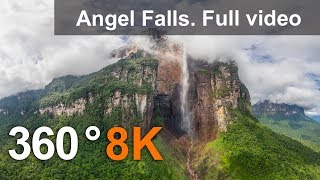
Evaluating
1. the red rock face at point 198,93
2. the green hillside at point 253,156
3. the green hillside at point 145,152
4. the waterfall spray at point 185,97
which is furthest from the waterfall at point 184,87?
the green hillside at point 253,156

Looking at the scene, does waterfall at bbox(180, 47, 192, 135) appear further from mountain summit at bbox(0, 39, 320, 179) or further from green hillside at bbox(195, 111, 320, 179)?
green hillside at bbox(195, 111, 320, 179)

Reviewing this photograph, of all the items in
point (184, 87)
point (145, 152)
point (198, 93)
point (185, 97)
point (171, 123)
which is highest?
point (184, 87)

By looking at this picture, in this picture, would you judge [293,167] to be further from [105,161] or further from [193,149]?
[105,161]

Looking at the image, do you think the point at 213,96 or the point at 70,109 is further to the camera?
the point at 213,96

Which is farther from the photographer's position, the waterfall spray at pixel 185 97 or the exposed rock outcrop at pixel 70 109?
the waterfall spray at pixel 185 97

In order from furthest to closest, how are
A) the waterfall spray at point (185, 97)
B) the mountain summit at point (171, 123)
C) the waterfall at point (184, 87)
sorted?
the waterfall at point (184, 87), the waterfall spray at point (185, 97), the mountain summit at point (171, 123)

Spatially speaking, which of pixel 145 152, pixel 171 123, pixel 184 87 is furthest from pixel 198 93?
pixel 145 152

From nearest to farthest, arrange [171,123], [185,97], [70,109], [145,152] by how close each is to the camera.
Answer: [145,152] → [70,109] → [171,123] → [185,97]

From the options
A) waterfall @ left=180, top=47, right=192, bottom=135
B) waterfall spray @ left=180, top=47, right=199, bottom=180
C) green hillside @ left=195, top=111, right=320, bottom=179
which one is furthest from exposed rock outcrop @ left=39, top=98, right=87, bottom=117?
green hillside @ left=195, top=111, right=320, bottom=179

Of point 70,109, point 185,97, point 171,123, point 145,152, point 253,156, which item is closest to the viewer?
point 253,156

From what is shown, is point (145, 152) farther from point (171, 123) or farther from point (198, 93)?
point (198, 93)

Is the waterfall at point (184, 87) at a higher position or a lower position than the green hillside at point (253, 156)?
higher

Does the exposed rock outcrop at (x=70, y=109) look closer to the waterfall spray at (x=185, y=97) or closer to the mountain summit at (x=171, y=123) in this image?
the mountain summit at (x=171, y=123)
